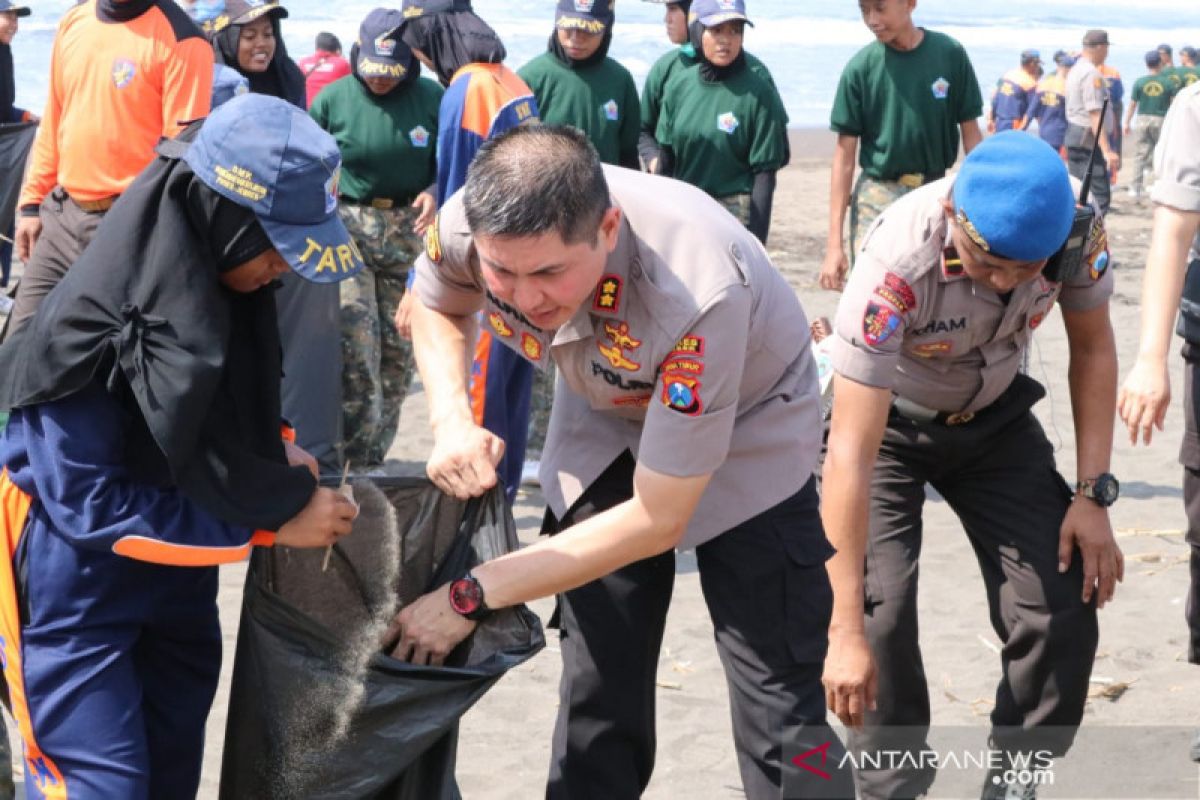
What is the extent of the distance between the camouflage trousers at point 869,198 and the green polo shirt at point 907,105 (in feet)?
0.15

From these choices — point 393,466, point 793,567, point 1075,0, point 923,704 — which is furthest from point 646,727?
point 1075,0

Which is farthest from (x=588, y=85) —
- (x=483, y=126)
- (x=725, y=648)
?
(x=725, y=648)

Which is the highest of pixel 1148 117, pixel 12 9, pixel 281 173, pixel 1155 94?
pixel 281 173

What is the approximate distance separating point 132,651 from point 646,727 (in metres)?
1.13

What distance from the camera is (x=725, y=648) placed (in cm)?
360

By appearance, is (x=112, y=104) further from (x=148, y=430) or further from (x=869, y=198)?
(x=869, y=198)

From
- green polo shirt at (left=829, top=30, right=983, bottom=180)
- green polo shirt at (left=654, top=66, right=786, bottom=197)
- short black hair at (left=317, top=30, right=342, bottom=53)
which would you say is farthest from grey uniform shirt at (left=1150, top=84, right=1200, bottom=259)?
short black hair at (left=317, top=30, right=342, bottom=53)

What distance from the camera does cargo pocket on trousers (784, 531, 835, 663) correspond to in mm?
3510

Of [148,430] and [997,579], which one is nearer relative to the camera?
[148,430]

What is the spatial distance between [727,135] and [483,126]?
2647 mm

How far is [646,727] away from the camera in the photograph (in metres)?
3.68

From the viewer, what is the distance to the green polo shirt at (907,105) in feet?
27.4

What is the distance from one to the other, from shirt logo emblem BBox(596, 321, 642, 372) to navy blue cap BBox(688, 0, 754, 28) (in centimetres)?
562

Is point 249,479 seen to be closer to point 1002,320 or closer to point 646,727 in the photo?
point 646,727
